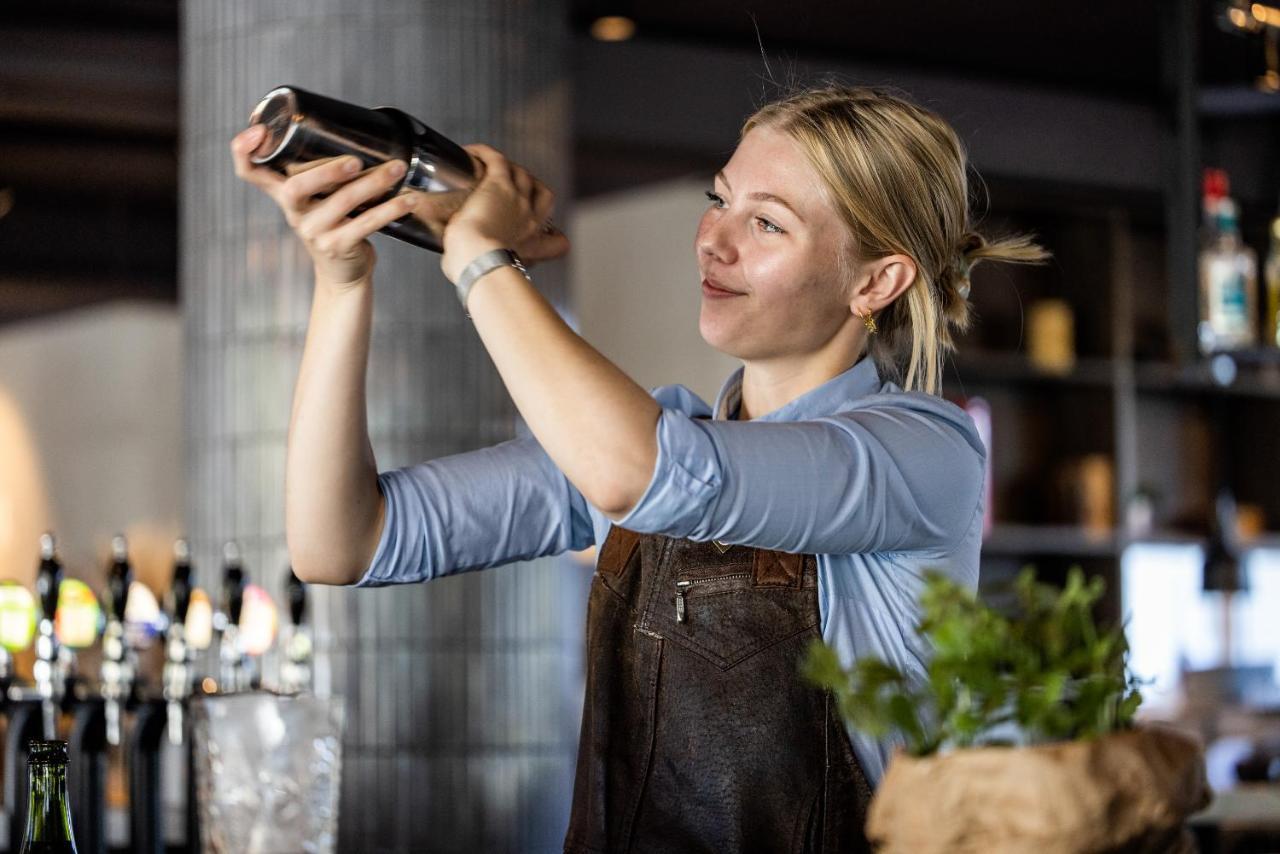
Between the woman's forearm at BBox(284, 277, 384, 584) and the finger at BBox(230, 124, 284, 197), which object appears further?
the woman's forearm at BBox(284, 277, 384, 584)

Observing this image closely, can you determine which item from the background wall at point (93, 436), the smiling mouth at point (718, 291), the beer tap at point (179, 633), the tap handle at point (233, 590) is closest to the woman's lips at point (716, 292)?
the smiling mouth at point (718, 291)

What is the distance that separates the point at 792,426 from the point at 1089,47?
192 inches

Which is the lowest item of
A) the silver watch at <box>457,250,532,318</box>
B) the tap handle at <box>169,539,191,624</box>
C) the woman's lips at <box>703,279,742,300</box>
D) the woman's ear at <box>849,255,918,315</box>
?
the tap handle at <box>169,539,191,624</box>

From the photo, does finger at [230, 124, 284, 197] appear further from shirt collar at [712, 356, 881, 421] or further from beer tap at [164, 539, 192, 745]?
beer tap at [164, 539, 192, 745]

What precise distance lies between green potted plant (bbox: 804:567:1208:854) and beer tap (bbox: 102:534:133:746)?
1.99 meters

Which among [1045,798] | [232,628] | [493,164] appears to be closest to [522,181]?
[493,164]

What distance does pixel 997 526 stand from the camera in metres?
6.07

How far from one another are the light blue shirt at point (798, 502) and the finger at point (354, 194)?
24cm

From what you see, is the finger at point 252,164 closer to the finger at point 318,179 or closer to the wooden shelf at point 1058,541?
the finger at point 318,179

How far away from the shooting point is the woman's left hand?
1.12 meters

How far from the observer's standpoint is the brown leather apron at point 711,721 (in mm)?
1278

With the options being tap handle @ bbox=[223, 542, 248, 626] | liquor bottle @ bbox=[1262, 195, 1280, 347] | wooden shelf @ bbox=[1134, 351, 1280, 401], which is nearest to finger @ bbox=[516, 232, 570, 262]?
tap handle @ bbox=[223, 542, 248, 626]

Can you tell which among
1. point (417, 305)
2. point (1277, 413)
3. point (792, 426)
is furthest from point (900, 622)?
point (1277, 413)

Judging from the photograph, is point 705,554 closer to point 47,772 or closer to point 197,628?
point 47,772
